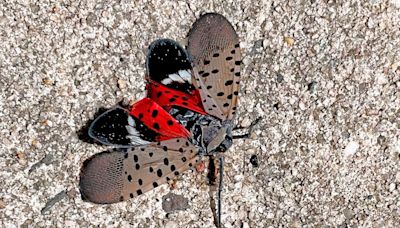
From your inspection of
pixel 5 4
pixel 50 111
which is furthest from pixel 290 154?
pixel 5 4

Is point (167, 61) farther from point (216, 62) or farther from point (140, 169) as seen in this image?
point (140, 169)

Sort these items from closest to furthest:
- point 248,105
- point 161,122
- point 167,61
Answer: point 161,122 < point 167,61 < point 248,105

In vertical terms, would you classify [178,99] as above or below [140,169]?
above

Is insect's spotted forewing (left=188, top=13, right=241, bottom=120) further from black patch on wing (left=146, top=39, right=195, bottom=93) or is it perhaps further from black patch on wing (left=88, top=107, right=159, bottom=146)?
black patch on wing (left=88, top=107, right=159, bottom=146)

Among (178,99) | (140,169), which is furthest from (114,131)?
(178,99)

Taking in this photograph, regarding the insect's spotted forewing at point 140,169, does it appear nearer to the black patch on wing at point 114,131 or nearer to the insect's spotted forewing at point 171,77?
the black patch on wing at point 114,131

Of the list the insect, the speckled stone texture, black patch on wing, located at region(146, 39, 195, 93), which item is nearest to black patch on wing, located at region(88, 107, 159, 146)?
the insect
